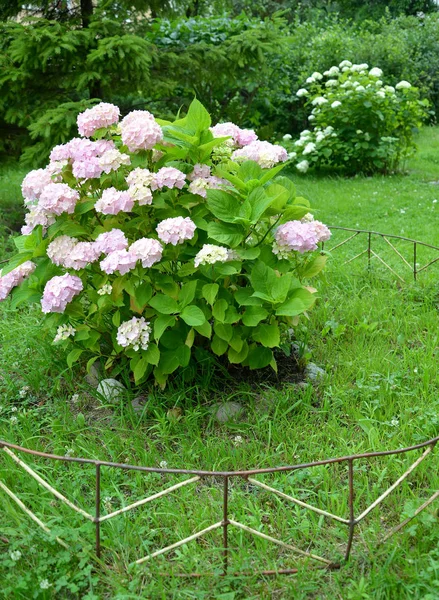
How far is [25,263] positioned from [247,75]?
3950mm

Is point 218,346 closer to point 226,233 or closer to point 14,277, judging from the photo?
point 226,233

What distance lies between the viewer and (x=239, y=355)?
8.59ft

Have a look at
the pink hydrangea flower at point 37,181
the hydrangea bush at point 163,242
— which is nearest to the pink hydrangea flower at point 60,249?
the hydrangea bush at point 163,242

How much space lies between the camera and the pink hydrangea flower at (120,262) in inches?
92.1

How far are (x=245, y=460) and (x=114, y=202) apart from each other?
1046mm

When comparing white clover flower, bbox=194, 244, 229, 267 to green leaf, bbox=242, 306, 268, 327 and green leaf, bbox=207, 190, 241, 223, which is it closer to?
green leaf, bbox=207, 190, 241, 223

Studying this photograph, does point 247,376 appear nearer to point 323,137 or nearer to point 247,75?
point 247,75

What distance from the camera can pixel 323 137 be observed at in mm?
7738

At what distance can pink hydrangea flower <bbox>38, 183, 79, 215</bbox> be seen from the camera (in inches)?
96.3


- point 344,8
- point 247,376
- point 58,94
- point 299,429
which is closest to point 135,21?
point 58,94

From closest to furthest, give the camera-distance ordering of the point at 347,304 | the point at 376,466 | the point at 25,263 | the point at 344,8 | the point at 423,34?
the point at 376,466 → the point at 25,263 → the point at 347,304 → the point at 423,34 → the point at 344,8

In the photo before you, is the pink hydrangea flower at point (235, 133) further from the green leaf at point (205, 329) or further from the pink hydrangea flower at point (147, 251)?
the green leaf at point (205, 329)

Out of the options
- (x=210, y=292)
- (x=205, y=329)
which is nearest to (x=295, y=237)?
(x=210, y=292)

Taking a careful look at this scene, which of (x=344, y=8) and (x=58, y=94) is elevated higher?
(x=58, y=94)
